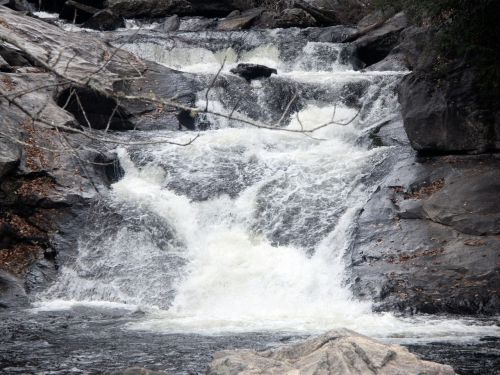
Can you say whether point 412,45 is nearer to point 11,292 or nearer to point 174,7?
point 11,292

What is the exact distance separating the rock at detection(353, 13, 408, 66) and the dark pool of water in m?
15.3

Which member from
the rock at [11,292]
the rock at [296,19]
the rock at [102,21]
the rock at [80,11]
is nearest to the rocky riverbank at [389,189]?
the rock at [11,292]

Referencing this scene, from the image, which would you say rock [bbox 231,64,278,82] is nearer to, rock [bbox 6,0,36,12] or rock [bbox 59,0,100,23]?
rock [bbox 59,0,100,23]

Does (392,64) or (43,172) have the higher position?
(392,64)

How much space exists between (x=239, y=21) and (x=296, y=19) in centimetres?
268

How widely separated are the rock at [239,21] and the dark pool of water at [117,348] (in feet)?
63.3

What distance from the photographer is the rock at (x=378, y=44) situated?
2205cm

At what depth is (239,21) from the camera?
27.5 metres

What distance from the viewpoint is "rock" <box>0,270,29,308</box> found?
10705mm

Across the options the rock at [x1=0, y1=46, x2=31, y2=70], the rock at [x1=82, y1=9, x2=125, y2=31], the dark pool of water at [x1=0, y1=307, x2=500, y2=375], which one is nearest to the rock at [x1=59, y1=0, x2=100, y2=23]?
the rock at [x1=82, y1=9, x2=125, y2=31]

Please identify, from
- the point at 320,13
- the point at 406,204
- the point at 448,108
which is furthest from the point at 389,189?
the point at 320,13

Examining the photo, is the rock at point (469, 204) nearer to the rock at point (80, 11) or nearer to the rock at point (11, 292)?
the rock at point (11, 292)

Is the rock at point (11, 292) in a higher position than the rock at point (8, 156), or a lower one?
lower

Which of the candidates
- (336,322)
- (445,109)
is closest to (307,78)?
(445,109)
